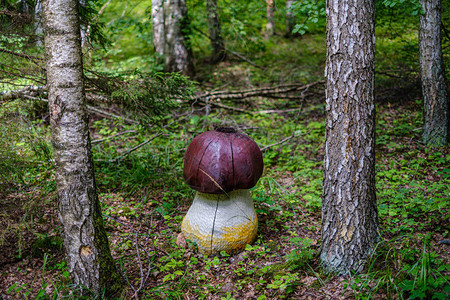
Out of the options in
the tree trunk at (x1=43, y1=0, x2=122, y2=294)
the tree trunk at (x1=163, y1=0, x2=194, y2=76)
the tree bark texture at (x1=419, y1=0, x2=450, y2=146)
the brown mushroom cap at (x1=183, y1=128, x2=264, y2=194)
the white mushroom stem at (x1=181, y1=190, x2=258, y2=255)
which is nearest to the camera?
the tree trunk at (x1=43, y1=0, x2=122, y2=294)

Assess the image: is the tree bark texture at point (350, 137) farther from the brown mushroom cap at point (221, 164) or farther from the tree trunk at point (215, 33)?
the tree trunk at point (215, 33)

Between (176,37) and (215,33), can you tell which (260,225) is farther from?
(215,33)

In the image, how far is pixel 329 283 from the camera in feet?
9.16

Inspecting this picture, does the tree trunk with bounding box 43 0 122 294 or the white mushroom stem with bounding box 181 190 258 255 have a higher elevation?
the tree trunk with bounding box 43 0 122 294

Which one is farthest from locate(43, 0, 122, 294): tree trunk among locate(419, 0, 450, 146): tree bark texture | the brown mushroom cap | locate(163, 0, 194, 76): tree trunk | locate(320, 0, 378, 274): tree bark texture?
locate(163, 0, 194, 76): tree trunk

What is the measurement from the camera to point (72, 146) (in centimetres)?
246

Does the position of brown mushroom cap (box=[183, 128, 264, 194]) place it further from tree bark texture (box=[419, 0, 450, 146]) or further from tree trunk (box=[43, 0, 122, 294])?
tree bark texture (box=[419, 0, 450, 146])

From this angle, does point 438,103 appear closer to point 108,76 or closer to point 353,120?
point 353,120

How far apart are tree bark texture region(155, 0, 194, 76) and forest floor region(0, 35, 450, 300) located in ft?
9.31

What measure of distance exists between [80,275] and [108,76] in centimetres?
281

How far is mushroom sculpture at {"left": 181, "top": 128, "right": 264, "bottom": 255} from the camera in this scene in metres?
3.36

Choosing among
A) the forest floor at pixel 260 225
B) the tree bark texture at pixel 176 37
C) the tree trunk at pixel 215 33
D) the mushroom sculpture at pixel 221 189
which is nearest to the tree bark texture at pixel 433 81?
the forest floor at pixel 260 225

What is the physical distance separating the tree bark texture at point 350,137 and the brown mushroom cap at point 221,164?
881 millimetres

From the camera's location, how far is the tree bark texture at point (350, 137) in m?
2.64
